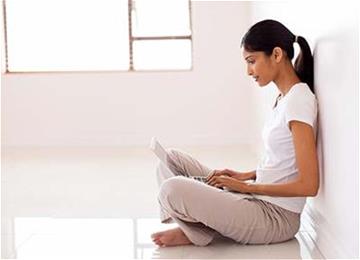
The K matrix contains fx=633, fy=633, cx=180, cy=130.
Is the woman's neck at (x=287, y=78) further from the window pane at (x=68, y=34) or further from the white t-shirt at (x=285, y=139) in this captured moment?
the window pane at (x=68, y=34)

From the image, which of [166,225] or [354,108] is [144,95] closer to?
[166,225]

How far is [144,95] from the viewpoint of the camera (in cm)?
577

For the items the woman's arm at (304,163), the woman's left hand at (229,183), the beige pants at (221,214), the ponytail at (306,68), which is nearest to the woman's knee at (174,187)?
the beige pants at (221,214)

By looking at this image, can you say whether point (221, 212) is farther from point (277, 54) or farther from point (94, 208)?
point (94, 208)

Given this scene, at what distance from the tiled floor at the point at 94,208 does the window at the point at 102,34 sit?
90 cm

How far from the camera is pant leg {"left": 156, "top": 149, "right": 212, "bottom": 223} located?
2.82m

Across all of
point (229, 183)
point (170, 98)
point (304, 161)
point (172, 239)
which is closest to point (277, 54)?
point (304, 161)

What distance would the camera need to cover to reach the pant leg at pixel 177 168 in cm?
282

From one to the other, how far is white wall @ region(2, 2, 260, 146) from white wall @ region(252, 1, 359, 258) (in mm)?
2976

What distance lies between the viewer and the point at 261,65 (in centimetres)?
255

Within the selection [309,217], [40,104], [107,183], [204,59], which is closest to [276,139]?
[309,217]

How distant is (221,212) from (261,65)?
2.00 feet

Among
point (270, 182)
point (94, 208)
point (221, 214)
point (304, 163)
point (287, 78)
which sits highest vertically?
point (287, 78)

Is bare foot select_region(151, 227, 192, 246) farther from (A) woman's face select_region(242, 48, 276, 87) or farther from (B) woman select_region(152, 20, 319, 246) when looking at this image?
(A) woman's face select_region(242, 48, 276, 87)
